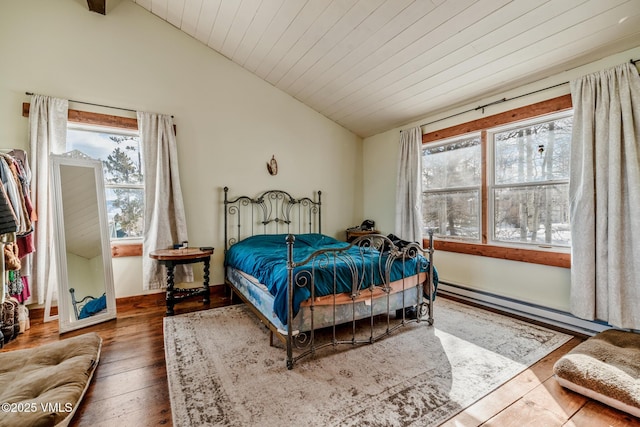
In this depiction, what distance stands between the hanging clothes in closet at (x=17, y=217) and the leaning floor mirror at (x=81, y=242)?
0.68ft

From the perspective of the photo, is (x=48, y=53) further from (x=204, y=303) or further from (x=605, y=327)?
(x=605, y=327)

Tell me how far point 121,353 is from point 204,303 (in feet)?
3.81

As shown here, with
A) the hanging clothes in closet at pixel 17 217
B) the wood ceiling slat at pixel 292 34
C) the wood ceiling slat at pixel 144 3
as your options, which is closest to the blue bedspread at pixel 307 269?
the hanging clothes in closet at pixel 17 217

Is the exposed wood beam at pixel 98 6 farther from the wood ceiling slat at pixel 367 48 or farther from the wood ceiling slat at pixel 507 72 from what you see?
the wood ceiling slat at pixel 507 72

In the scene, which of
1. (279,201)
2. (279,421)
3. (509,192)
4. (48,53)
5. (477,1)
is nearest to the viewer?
(279,421)

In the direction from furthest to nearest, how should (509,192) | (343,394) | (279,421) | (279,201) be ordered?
(279,201), (509,192), (343,394), (279,421)

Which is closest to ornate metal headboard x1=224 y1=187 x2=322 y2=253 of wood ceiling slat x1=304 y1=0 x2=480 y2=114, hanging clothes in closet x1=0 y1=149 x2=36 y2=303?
wood ceiling slat x1=304 y1=0 x2=480 y2=114

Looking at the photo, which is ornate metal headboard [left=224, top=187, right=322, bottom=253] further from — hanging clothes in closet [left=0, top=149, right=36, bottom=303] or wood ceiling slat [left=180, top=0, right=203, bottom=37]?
wood ceiling slat [left=180, top=0, right=203, bottom=37]

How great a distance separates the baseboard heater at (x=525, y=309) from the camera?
2559 mm

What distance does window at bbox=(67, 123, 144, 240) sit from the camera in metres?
3.23

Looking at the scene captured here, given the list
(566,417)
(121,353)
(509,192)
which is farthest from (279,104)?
(566,417)

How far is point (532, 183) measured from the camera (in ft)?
9.86

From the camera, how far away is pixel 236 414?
61.4 inches

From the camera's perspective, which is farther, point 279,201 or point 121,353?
point 279,201
